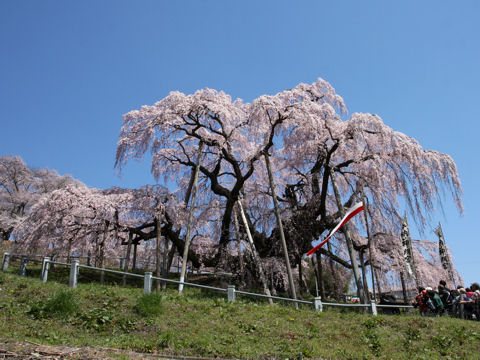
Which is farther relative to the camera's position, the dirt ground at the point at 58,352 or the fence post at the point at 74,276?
the fence post at the point at 74,276

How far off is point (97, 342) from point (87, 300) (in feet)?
9.34

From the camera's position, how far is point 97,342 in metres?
7.90

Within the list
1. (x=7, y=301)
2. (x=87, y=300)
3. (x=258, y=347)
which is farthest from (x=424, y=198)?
(x=7, y=301)

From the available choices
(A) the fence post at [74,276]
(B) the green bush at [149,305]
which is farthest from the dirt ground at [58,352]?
(A) the fence post at [74,276]

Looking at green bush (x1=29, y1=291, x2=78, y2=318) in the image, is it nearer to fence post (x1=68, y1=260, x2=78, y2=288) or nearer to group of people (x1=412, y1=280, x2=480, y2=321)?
fence post (x1=68, y1=260, x2=78, y2=288)

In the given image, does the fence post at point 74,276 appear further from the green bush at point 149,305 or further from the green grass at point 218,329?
the green bush at point 149,305

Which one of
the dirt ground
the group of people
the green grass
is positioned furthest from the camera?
the group of people

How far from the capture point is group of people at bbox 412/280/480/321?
12.5 m

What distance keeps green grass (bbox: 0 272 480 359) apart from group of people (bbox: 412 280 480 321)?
1411 mm

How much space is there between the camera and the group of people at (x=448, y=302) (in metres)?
12.5

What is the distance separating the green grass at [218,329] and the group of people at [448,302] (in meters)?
1.41

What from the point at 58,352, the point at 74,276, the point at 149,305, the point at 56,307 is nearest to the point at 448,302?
the point at 149,305

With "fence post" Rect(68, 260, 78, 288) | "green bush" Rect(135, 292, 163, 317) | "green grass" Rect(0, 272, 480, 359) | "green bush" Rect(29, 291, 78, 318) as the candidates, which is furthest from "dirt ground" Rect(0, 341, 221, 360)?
"fence post" Rect(68, 260, 78, 288)

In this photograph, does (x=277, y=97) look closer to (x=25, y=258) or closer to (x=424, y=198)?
(x=424, y=198)
